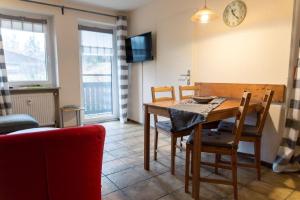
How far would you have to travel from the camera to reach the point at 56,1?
12.5 ft

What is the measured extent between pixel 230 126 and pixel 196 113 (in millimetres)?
723

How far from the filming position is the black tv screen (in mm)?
3953

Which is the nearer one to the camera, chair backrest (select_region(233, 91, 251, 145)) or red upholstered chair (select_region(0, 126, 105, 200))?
red upholstered chair (select_region(0, 126, 105, 200))

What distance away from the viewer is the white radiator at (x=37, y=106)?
3.61 metres

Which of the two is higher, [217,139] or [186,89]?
[186,89]

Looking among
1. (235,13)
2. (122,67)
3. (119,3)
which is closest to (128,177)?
(235,13)

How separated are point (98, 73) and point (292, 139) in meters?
3.72

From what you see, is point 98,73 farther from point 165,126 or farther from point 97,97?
point 165,126

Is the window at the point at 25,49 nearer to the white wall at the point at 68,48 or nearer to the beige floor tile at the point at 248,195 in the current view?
the white wall at the point at 68,48

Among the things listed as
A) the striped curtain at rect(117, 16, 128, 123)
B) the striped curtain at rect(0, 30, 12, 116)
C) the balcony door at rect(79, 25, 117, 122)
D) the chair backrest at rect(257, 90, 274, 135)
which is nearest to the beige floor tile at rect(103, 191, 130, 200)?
the chair backrest at rect(257, 90, 274, 135)

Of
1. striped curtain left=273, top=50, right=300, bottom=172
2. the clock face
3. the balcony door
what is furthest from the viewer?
the balcony door

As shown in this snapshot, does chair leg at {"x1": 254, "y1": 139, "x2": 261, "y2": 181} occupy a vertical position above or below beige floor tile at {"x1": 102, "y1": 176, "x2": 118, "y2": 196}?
above

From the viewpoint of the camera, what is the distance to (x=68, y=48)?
4.03 metres

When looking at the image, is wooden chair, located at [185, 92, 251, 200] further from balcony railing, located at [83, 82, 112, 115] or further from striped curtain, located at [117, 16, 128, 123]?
balcony railing, located at [83, 82, 112, 115]
